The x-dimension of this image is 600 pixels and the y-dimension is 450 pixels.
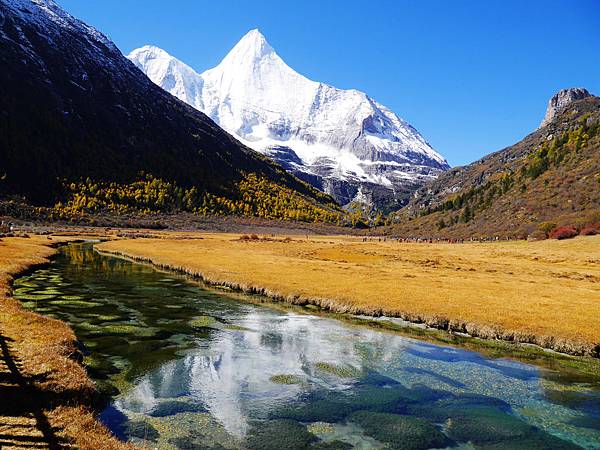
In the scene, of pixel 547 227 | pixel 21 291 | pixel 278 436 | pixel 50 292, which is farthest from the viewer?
pixel 547 227

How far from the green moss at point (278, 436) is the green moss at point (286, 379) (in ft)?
17.4

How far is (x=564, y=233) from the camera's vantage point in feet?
450

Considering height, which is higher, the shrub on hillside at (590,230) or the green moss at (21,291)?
the shrub on hillside at (590,230)

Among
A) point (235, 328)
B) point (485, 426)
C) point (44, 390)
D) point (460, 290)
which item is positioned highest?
point (460, 290)

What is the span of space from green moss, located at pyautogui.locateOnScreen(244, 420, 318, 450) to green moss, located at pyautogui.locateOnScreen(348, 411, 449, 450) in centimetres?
281

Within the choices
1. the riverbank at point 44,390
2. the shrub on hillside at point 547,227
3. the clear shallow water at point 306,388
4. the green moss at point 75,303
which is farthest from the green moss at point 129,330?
the shrub on hillside at point 547,227

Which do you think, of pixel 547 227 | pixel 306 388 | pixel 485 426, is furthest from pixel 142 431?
pixel 547 227

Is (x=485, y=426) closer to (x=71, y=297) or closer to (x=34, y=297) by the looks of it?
(x=71, y=297)

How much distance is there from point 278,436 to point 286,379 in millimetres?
7346

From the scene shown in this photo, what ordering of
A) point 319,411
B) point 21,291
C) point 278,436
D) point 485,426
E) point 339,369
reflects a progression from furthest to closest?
point 21,291 < point 339,369 < point 319,411 < point 485,426 < point 278,436

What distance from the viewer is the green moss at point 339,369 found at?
27.6m

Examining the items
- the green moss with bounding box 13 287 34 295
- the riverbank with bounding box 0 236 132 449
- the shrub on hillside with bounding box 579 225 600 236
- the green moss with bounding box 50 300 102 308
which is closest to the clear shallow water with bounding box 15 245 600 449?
the green moss with bounding box 50 300 102 308

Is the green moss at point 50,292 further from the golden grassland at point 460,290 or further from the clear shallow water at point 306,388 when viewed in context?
the golden grassland at point 460,290

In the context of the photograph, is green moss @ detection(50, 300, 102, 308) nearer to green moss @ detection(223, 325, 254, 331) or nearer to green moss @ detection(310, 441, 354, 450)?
green moss @ detection(223, 325, 254, 331)
